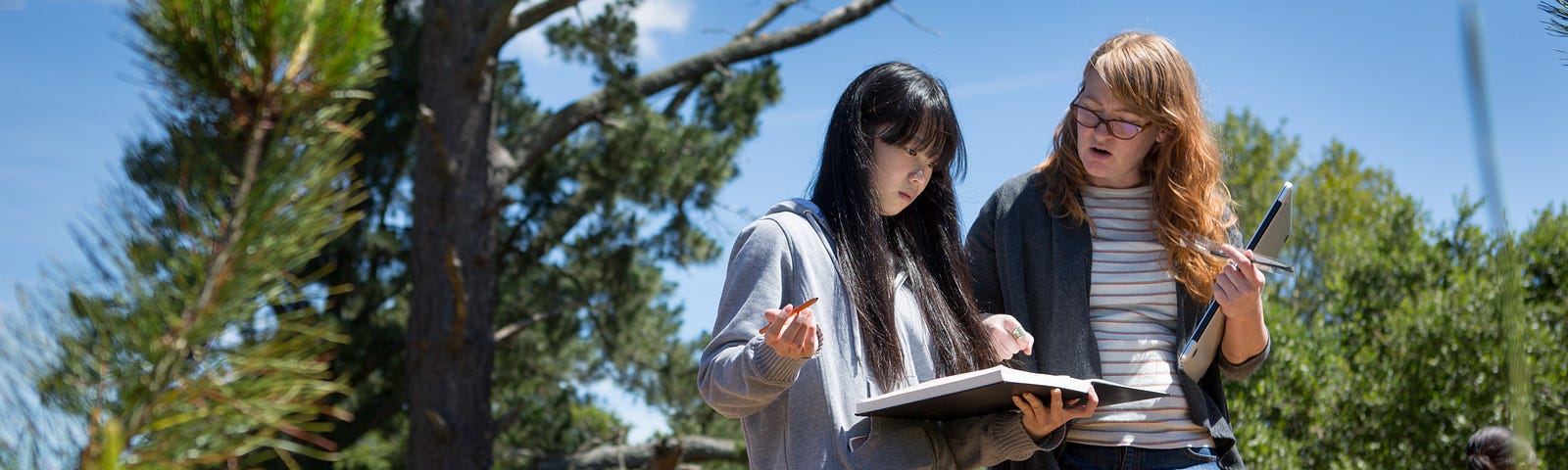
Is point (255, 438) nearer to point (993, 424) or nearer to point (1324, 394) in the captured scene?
point (993, 424)

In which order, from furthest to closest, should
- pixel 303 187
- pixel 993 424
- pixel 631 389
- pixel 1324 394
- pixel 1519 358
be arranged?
pixel 631 389, pixel 1324 394, pixel 993 424, pixel 303 187, pixel 1519 358

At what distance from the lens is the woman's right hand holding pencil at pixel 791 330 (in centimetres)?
152

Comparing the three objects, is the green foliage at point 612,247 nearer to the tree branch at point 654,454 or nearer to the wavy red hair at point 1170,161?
the tree branch at point 654,454

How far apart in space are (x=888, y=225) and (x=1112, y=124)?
456 mm

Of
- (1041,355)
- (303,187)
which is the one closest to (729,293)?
(1041,355)

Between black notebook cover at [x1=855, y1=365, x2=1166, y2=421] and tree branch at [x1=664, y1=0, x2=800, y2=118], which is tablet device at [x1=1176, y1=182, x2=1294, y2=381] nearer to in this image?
black notebook cover at [x1=855, y1=365, x2=1166, y2=421]

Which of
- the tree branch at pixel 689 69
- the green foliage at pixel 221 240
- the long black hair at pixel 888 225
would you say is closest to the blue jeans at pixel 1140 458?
the long black hair at pixel 888 225

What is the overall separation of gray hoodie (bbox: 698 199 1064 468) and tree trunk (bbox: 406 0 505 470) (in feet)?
18.6

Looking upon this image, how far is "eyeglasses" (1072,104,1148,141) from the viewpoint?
2137 millimetres

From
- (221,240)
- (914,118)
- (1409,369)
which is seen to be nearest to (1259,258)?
(914,118)

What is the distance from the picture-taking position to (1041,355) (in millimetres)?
2104

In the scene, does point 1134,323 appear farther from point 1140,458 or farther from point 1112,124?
point 1112,124

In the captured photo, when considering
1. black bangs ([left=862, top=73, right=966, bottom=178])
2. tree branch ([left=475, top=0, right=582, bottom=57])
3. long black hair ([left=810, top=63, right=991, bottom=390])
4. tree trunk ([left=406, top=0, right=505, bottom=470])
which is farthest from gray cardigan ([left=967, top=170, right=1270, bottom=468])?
tree trunk ([left=406, top=0, right=505, bottom=470])

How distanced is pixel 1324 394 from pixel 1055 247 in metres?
5.84
